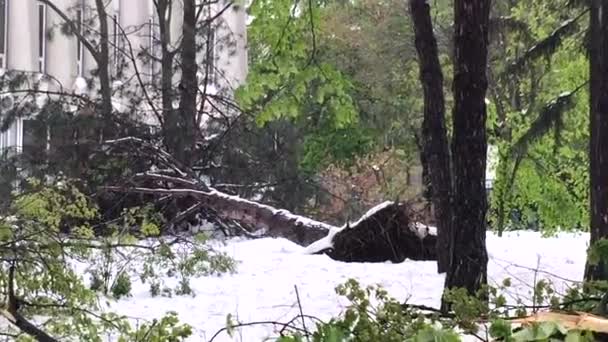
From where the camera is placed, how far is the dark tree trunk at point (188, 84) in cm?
1320

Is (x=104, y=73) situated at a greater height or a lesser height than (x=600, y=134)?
greater

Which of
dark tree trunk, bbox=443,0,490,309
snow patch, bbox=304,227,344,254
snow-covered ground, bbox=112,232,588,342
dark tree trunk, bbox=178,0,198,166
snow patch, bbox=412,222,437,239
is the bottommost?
snow-covered ground, bbox=112,232,588,342

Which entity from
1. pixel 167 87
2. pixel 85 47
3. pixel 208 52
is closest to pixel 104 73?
pixel 167 87

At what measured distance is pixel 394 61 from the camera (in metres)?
25.8

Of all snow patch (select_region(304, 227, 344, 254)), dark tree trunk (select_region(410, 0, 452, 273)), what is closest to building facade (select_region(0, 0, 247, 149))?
snow patch (select_region(304, 227, 344, 254))

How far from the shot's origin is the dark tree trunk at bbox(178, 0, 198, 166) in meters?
13.2

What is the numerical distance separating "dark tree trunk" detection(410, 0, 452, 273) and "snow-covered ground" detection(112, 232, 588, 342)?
2.04ft

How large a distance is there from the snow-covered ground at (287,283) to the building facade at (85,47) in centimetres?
421

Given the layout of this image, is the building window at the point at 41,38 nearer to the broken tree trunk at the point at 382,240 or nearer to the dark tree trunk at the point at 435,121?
the broken tree trunk at the point at 382,240

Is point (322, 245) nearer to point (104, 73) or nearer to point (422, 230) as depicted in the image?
point (422, 230)

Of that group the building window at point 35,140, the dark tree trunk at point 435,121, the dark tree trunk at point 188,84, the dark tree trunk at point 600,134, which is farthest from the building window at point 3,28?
the dark tree trunk at point 600,134

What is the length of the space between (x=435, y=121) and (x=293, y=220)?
3.82 metres

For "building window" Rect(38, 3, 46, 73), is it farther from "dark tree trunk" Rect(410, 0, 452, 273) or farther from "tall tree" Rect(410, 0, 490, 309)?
"tall tree" Rect(410, 0, 490, 309)

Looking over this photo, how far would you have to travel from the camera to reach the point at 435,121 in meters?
9.02
